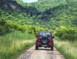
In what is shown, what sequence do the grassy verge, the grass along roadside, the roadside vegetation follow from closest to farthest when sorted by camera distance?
the grassy verge → the grass along roadside → the roadside vegetation

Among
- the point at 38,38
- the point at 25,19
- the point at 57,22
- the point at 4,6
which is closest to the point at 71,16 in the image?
the point at 57,22

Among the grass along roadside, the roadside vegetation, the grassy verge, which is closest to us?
the grassy verge

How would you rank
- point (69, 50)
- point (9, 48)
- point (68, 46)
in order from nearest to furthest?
1. point (9, 48)
2. point (69, 50)
3. point (68, 46)

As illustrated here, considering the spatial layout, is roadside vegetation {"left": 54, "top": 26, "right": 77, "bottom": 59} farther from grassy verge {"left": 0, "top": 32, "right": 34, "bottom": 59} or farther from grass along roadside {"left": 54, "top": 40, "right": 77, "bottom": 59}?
grassy verge {"left": 0, "top": 32, "right": 34, "bottom": 59}

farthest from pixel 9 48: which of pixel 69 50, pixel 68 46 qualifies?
pixel 68 46

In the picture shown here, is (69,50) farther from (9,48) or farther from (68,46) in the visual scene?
(68,46)

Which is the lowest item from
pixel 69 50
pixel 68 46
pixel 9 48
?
pixel 68 46

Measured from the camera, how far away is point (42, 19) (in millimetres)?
197750

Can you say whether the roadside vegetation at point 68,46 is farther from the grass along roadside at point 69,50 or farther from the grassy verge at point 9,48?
the grassy verge at point 9,48

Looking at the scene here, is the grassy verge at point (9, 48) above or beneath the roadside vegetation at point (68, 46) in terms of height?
above

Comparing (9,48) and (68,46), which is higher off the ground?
(9,48)

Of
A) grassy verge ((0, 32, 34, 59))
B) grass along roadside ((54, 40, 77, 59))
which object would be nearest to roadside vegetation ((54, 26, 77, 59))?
grass along roadside ((54, 40, 77, 59))

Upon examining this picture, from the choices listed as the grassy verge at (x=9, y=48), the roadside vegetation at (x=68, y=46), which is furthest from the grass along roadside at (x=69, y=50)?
the grassy verge at (x=9, y=48)

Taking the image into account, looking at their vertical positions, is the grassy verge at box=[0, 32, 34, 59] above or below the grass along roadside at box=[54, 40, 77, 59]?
above
